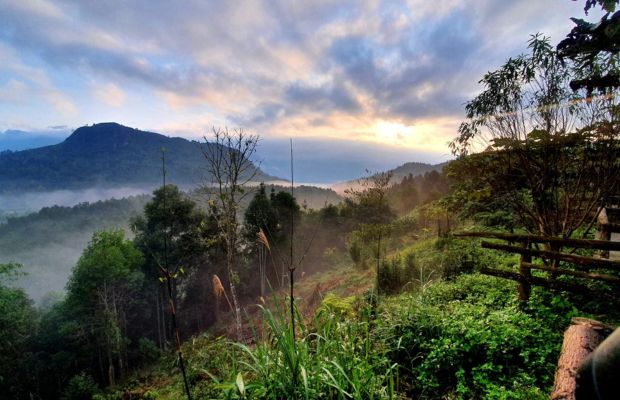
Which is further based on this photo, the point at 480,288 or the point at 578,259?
the point at 480,288

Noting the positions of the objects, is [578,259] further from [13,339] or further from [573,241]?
[13,339]

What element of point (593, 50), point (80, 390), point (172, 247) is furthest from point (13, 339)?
point (593, 50)

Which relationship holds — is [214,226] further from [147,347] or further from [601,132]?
[601,132]

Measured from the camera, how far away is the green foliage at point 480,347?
124 inches

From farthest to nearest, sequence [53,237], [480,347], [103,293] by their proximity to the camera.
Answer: [53,237] → [103,293] → [480,347]

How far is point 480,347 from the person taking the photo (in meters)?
3.60

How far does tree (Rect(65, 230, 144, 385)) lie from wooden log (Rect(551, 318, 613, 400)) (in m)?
22.9

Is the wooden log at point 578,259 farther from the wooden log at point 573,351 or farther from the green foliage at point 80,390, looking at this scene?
the green foliage at point 80,390

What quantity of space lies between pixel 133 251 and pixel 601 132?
25.9 meters

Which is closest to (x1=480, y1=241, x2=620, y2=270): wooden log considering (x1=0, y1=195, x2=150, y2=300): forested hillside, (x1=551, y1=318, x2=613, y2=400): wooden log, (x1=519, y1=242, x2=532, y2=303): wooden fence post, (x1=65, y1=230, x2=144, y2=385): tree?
(x1=519, y1=242, x2=532, y2=303): wooden fence post

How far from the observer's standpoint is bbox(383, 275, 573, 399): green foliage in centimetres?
316

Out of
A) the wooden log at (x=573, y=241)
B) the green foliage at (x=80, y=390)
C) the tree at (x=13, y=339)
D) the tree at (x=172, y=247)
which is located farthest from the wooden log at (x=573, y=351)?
the tree at (x=13, y=339)

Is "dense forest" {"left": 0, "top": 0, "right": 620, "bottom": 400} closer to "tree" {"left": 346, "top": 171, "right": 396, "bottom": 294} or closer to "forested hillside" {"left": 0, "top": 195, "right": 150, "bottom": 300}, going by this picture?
"tree" {"left": 346, "top": 171, "right": 396, "bottom": 294}

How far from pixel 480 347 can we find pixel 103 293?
23013 millimetres
